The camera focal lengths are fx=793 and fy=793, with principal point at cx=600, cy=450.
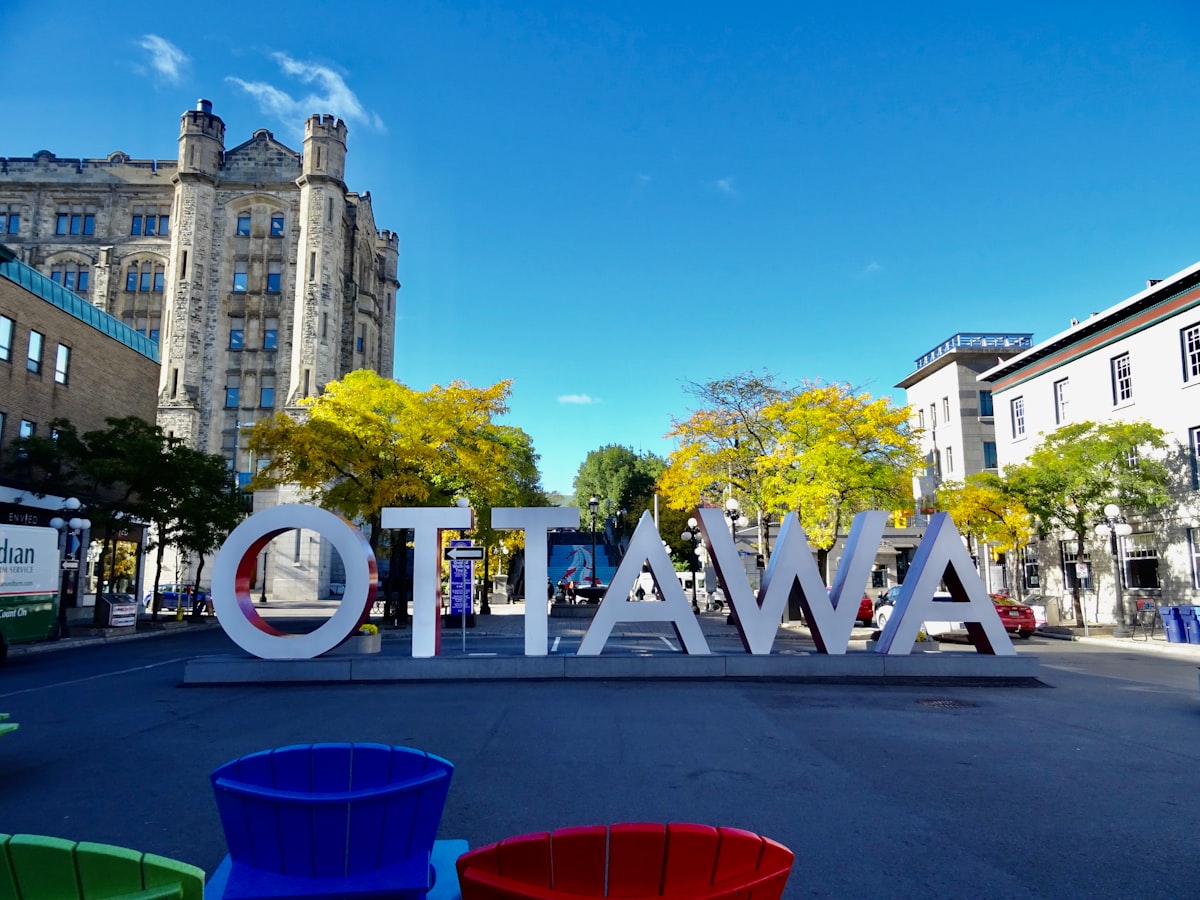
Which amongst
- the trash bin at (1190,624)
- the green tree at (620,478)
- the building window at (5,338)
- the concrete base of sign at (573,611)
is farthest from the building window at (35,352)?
the green tree at (620,478)

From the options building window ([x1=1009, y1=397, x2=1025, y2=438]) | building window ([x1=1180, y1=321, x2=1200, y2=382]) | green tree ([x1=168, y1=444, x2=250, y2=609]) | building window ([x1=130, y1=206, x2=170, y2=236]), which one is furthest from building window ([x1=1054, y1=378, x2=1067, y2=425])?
building window ([x1=130, y1=206, x2=170, y2=236])

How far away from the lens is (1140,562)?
96.8 feet

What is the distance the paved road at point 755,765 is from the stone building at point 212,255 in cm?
4851

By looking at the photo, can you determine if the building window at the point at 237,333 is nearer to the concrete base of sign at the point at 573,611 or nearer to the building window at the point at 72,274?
the building window at the point at 72,274

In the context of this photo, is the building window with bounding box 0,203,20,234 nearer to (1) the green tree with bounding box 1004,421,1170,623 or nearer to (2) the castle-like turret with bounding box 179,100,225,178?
(2) the castle-like turret with bounding box 179,100,225,178

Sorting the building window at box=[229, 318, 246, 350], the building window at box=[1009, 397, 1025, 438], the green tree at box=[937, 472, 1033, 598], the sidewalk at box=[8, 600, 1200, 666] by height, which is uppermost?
the building window at box=[229, 318, 246, 350]

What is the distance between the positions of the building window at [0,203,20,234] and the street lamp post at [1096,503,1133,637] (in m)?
76.0

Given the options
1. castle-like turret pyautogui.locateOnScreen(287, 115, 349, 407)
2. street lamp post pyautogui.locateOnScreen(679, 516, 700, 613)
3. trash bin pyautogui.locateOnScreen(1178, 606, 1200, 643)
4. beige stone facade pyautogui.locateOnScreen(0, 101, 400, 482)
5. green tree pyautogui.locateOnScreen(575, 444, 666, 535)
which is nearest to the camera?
trash bin pyautogui.locateOnScreen(1178, 606, 1200, 643)

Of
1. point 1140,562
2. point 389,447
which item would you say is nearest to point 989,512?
point 1140,562

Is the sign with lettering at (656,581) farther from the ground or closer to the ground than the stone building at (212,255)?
closer to the ground

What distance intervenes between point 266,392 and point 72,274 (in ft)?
62.6

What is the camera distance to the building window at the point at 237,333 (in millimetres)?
61062

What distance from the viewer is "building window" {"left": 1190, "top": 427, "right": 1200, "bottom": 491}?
2672 centimetres

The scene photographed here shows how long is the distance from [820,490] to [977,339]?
2797 cm
